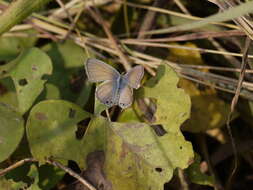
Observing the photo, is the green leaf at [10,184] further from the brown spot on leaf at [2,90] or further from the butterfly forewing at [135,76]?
the butterfly forewing at [135,76]

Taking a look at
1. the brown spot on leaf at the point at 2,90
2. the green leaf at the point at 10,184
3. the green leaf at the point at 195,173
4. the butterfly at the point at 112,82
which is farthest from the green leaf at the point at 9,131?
the green leaf at the point at 195,173

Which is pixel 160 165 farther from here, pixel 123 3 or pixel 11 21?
pixel 123 3

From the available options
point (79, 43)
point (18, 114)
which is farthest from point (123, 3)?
point (18, 114)

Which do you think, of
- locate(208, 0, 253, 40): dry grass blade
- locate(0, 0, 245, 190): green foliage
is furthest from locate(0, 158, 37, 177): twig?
locate(208, 0, 253, 40): dry grass blade

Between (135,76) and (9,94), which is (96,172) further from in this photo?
(9,94)

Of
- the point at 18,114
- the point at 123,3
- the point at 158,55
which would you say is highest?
the point at 123,3

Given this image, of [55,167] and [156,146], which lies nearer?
[156,146]
